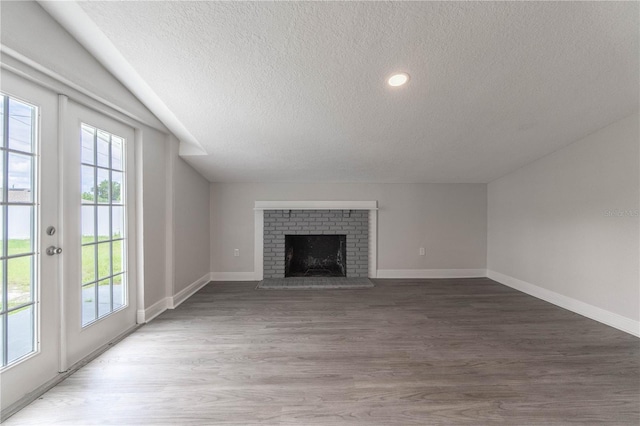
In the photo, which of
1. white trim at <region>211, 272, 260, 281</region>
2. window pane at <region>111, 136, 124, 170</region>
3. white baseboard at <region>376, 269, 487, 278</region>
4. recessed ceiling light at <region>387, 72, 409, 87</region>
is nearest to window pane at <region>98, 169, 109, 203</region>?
window pane at <region>111, 136, 124, 170</region>

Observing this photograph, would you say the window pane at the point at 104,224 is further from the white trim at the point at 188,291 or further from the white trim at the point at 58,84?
the white trim at the point at 188,291

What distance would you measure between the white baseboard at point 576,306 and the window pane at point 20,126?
4835 mm

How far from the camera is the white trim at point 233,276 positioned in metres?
3.92

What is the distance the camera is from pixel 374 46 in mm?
1527

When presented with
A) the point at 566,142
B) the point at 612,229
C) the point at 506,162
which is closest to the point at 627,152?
the point at 566,142

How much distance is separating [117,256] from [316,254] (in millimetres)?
2811

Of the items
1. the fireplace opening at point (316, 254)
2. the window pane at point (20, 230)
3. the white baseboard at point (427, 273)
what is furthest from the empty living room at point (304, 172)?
the fireplace opening at point (316, 254)

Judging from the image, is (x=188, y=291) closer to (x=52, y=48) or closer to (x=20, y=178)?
(x=20, y=178)

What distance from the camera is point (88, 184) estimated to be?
6.20 feet

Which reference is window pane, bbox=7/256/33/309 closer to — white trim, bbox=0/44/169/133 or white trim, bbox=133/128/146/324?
white trim, bbox=133/128/146/324

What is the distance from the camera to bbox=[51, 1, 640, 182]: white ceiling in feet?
4.43

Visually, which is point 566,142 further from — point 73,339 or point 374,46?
point 73,339

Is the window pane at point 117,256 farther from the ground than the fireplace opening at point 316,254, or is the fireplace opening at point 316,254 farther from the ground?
the window pane at point 117,256

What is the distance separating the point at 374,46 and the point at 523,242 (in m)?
3.46
